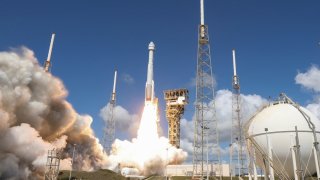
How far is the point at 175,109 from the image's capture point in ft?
313

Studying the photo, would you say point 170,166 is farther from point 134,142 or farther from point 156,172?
point 134,142

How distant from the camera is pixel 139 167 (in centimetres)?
8188

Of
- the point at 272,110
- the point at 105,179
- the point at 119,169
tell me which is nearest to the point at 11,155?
the point at 105,179

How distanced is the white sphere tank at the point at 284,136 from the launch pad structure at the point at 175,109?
6207 centimetres

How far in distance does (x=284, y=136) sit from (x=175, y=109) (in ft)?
216

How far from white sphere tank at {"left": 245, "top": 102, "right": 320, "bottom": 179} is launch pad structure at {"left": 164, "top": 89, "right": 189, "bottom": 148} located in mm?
62073

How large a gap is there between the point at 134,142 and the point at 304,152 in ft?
188

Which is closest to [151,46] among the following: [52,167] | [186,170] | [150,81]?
[150,81]

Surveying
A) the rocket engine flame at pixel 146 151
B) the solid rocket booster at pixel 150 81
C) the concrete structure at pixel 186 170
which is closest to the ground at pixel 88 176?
the rocket engine flame at pixel 146 151

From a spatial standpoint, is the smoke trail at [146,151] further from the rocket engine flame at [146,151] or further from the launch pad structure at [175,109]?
the launch pad structure at [175,109]

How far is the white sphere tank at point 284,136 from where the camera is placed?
2972cm

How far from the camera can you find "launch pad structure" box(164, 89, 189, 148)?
94688 mm

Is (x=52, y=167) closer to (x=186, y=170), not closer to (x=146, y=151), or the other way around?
(x=146, y=151)

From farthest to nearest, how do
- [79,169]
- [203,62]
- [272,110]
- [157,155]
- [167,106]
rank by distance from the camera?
[167,106]
[157,155]
[79,169]
[203,62]
[272,110]
